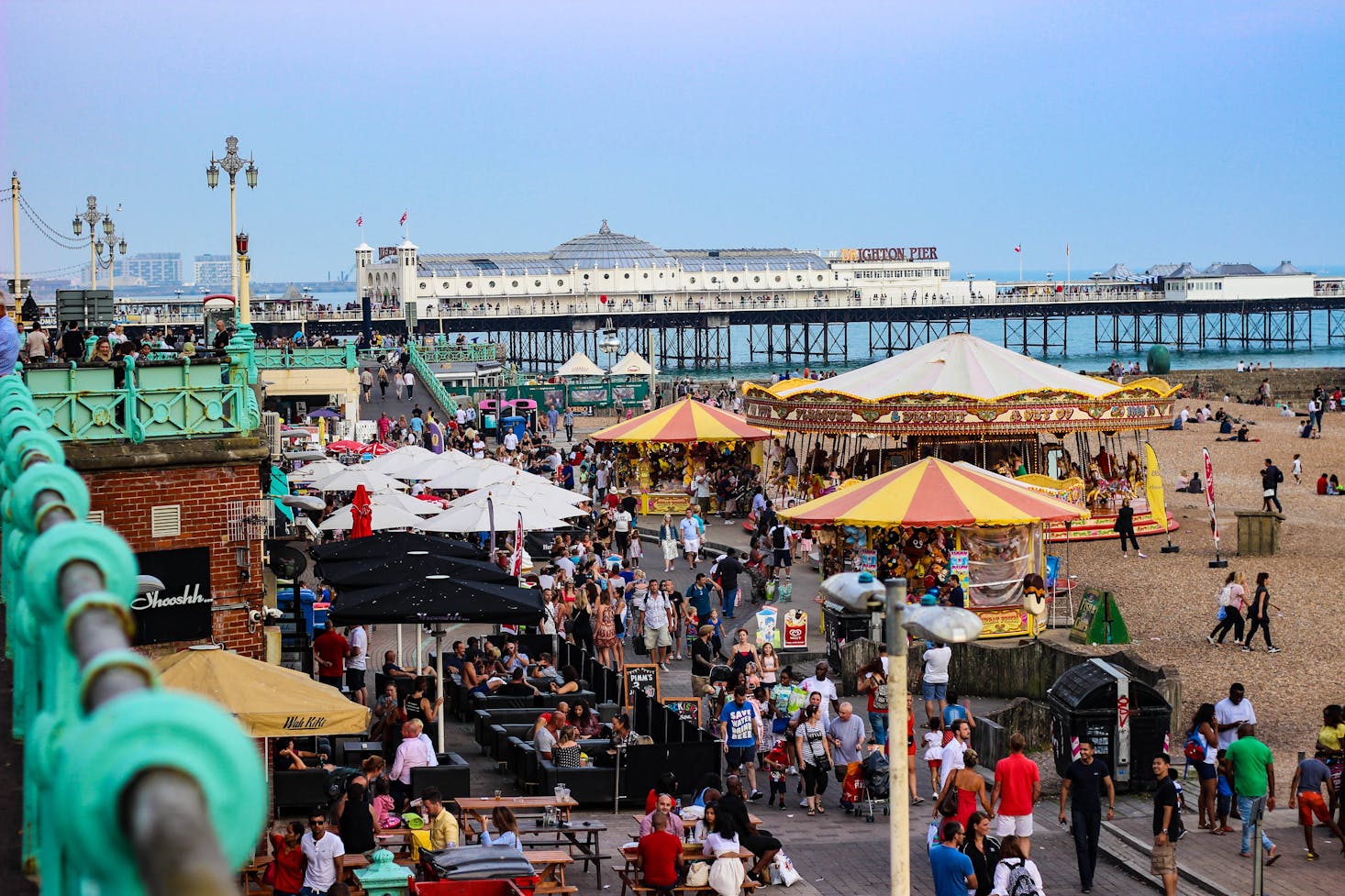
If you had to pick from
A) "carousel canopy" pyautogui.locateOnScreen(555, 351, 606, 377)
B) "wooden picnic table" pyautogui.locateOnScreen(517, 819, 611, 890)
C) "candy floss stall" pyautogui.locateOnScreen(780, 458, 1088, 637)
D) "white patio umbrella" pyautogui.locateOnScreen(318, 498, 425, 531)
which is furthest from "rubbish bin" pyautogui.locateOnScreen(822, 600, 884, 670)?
"carousel canopy" pyautogui.locateOnScreen(555, 351, 606, 377)

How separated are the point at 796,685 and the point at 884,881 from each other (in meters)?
3.57

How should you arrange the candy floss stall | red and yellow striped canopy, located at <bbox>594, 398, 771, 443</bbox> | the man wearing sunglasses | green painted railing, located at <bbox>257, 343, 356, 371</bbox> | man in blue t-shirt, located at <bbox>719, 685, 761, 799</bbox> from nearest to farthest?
the man wearing sunglasses
man in blue t-shirt, located at <bbox>719, 685, 761, 799</bbox>
the candy floss stall
red and yellow striped canopy, located at <bbox>594, 398, 771, 443</bbox>
green painted railing, located at <bbox>257, 343, 356, 371</bbox>

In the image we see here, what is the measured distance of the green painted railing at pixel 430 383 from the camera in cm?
5212

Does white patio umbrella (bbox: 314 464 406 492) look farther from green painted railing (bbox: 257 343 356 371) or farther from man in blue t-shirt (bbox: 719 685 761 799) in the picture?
green painted railing (bbox: 257 343 356 371)

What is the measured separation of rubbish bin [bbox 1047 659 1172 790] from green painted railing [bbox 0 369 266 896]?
12.3 metres

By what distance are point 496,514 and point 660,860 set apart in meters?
12.1

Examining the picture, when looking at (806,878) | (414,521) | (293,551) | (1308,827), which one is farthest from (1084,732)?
(414,521)

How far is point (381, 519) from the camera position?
78.3ft

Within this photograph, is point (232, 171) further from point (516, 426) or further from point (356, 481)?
point (516, 426)

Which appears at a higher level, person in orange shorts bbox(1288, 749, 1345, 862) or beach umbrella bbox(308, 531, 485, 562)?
beach umbrella bbox(308, 531, 485, 562)

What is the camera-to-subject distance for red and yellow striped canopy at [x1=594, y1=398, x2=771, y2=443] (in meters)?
34.7

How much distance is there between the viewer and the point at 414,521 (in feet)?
78.8

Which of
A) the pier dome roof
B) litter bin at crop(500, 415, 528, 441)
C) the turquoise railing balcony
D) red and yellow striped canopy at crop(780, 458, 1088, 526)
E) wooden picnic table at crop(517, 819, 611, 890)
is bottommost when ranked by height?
wooden picnic table at crop(517, 819, 611, 890)

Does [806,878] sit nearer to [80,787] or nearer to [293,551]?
[293,551]
